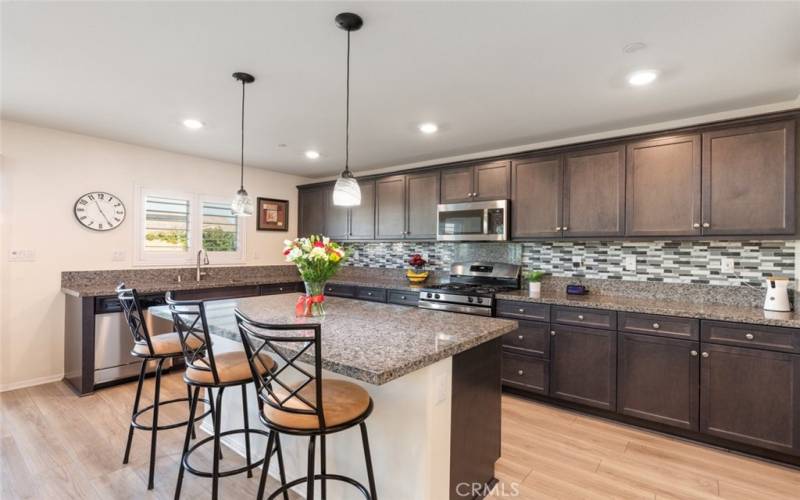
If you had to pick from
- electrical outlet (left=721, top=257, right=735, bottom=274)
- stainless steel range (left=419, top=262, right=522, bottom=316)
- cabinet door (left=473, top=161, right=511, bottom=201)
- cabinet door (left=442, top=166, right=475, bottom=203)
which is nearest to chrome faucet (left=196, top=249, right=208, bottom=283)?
stainless steel range (left=419, top=262, right=522, bottom=316)

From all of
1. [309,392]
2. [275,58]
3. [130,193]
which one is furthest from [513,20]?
[130,193]

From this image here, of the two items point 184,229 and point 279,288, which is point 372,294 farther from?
point 184,229

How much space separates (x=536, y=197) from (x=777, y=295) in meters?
1.79

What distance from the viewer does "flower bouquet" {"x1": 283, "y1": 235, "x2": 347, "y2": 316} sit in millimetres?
2164

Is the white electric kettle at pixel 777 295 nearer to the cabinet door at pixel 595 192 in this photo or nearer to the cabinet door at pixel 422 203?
the cabinet door at pixel 595 192

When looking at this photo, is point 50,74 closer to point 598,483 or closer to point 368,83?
point 368,83

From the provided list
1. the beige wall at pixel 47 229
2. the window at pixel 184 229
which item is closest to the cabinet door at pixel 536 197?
the window at pixel 184 229

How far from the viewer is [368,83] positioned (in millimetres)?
2523

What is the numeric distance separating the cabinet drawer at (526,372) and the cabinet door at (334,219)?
105 inches

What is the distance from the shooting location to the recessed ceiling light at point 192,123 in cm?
328

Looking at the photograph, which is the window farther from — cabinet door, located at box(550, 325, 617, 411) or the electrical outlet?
the electrical outlet

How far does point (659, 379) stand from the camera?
2.75 metres

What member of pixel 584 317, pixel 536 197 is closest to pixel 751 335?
pixel 584 317

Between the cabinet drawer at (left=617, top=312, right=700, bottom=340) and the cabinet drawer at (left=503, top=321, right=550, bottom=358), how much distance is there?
575mm
